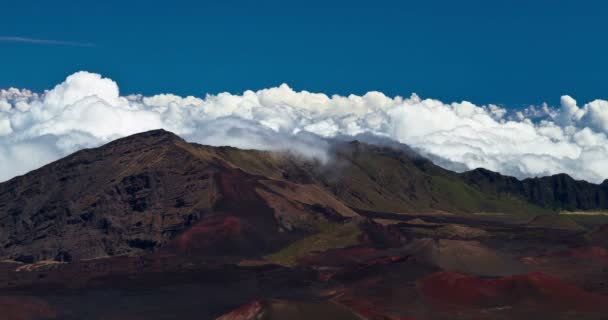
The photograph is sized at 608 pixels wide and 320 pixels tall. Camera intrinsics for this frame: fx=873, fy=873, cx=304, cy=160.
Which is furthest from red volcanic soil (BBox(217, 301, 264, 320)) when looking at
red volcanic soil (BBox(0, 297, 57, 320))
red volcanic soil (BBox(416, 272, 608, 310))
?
red volcanic soil (BBox(416, 272, 608, 310))

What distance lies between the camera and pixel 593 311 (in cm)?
13625

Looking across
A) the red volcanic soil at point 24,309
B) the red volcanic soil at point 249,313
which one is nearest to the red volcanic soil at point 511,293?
the red volcanic soil at point 249,313

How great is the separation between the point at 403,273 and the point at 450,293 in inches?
842

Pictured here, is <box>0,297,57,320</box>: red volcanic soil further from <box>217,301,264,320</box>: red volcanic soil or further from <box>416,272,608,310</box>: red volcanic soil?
<box>416,272,608,310</box>: red volcanic soil

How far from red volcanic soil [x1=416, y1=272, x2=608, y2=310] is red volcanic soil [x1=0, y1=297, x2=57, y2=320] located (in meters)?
63.2

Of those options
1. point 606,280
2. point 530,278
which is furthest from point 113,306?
point 606,280

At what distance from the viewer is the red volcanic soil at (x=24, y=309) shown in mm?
139375

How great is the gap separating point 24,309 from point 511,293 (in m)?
80.6

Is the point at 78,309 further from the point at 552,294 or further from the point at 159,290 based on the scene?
the point at 552,294

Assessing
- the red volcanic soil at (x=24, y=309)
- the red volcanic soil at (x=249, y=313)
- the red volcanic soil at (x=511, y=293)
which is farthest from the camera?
the red volcanic soil at (x=511, y=293)

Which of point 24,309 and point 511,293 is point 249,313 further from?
point 511,293

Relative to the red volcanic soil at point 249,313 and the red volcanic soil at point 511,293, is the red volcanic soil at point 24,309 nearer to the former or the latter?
the red volcanic soil at point 249,313

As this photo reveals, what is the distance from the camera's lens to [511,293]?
14475 centimetres

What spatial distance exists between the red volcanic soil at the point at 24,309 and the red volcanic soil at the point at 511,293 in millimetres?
63181
